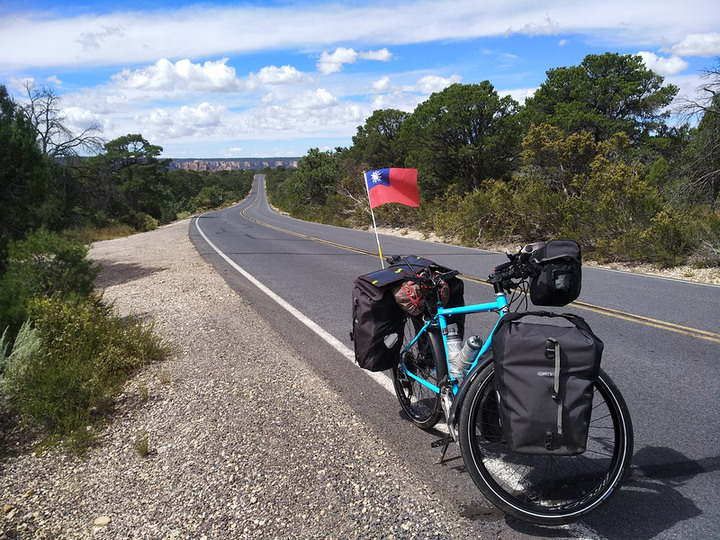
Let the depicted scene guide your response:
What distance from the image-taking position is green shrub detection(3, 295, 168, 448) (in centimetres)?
415

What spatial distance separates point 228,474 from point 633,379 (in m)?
3.63

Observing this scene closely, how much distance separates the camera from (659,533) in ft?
8.66

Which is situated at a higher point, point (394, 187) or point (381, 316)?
point (394, 187)

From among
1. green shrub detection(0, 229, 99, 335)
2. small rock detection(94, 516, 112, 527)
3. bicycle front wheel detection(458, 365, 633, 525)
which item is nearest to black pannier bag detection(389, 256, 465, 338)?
bicycle front wheel detection(458, 365, 633, 525)

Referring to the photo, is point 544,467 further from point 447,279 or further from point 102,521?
point 102,521

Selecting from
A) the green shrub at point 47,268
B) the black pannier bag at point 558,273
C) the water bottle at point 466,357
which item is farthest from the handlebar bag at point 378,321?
the green shrub at point 47,268

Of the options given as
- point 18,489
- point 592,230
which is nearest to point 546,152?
point 592,230

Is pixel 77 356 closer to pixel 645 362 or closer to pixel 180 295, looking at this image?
pixel 180 295

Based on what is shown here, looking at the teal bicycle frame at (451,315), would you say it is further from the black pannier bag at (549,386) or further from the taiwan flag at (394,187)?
the taiwan flag at (394,187)

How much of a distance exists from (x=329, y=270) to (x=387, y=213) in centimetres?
1563

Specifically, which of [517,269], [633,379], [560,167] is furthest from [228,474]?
[560,167]

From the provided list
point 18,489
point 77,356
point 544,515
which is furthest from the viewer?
point 77,356

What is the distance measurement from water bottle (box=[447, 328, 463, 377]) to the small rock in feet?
7.17

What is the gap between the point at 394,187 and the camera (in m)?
5.22
